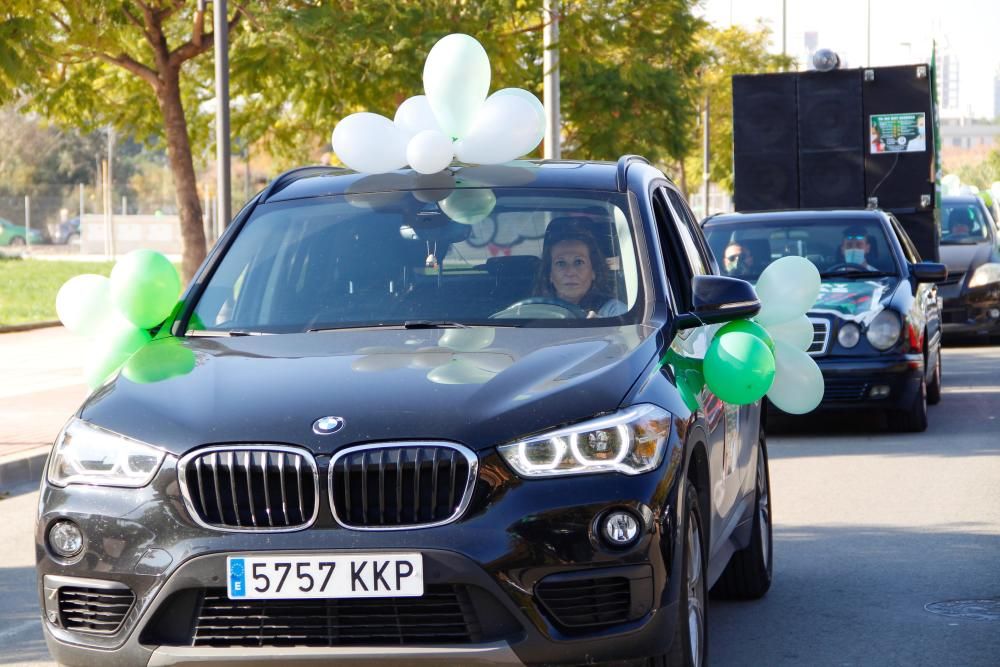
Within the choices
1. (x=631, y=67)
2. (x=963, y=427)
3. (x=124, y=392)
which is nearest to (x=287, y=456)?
(x=124, y=392)

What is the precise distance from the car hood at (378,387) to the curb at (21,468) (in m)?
6.10

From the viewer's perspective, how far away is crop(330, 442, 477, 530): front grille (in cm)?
431

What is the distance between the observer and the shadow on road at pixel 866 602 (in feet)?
20.0

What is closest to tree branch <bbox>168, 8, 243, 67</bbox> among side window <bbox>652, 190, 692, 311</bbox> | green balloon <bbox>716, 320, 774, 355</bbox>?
side window <bbox>652, 190, 692, 311</bbox>

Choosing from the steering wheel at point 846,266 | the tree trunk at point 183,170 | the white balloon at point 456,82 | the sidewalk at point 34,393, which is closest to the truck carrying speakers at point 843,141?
the tree trunk at point 183,170

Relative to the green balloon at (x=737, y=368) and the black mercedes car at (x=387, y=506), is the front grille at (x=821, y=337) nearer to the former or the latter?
the green balloon at (x=737, y=368)

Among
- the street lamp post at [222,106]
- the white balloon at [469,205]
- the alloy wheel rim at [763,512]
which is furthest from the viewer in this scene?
the street lamp post at [222,106]

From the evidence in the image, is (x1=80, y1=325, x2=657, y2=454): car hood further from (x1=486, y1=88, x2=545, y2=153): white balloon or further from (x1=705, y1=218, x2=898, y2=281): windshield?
(x1=705, y1=218, x2=898, y2=281): windshield

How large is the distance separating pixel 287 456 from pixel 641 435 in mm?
908

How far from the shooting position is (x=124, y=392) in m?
4.82

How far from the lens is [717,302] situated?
5.54 m

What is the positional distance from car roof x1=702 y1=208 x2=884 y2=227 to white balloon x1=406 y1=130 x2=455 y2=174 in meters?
7.64

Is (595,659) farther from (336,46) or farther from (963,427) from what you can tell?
(336,46)

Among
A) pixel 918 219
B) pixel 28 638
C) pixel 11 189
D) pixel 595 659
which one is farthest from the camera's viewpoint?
pixel 11 189
